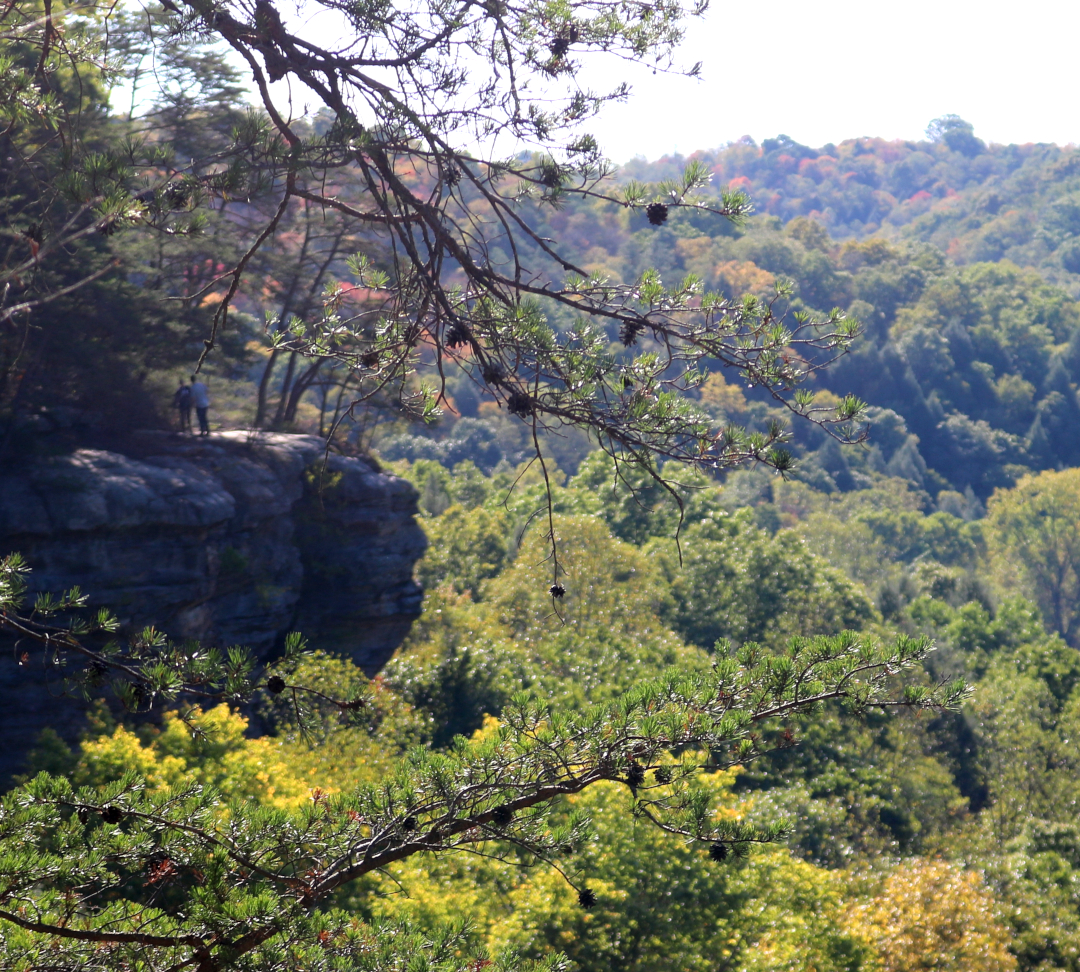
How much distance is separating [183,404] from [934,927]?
12.7 meters

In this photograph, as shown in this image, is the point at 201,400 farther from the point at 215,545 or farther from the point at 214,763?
the point at 214,763

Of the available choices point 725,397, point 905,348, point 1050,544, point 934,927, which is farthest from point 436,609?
point 905,348

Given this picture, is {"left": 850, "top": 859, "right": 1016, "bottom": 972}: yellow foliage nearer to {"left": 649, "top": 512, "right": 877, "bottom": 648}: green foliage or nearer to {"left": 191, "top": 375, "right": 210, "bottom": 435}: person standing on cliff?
{"left": 649, "top": 512, "right": 877, "bottom": 648}: green foliage

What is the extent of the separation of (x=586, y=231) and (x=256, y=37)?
232 ft

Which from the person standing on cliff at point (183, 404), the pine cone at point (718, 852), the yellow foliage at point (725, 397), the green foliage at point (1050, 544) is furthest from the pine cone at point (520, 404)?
the yellow foliage at point (725, 397)

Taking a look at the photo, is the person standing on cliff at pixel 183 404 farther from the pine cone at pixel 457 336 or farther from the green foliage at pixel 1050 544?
the green foliage at pixel 1050 544

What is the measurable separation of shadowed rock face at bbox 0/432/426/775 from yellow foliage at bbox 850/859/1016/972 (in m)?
8.59

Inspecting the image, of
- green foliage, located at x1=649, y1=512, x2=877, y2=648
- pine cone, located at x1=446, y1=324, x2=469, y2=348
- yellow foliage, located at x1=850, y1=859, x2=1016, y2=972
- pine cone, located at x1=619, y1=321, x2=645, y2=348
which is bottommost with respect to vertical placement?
yellow foliage, located at x1=850, y1=859, x2=1016, y2=972

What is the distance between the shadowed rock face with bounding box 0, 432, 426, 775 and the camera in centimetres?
A: 1202

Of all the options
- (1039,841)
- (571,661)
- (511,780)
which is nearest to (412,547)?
(571,661)

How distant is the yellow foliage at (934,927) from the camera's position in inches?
463

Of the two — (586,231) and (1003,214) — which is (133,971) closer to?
(586,231)

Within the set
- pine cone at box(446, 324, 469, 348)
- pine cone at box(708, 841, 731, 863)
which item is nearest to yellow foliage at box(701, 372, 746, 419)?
pine cone at box(446, 324, 469, 348)

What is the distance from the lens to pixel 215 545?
1432cm
